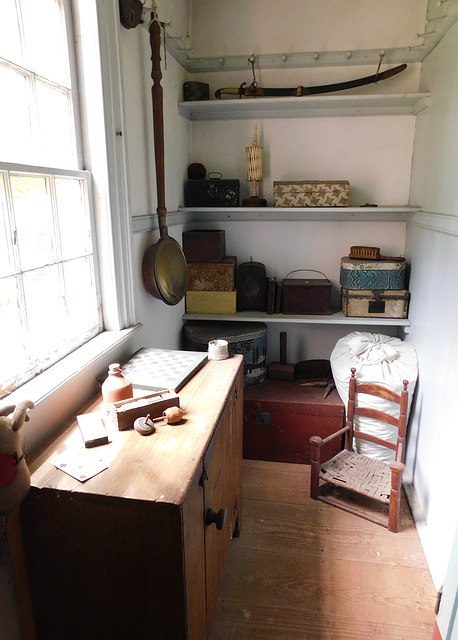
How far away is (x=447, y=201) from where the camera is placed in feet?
6.12

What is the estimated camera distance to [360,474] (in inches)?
80.3

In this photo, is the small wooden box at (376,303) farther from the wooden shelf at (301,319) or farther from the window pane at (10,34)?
the window pane at (10,34)

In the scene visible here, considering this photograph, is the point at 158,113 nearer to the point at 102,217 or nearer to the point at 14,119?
the point at 102,217

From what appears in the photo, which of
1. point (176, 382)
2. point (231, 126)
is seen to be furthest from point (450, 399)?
point (231, 126)

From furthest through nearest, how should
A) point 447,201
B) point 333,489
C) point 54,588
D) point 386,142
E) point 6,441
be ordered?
point 386,142
point 333,489
point 447,201
point 54,588
point 6,441

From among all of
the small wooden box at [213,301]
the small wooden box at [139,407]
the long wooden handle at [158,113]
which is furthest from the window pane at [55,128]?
the small wooden box at [213,301]

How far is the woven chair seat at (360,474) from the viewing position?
1914mm

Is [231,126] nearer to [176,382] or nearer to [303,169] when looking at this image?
[303,169]

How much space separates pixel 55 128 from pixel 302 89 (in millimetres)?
1549

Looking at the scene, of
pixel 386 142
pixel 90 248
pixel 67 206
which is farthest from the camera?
pixel 386 142

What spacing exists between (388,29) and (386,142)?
570mm

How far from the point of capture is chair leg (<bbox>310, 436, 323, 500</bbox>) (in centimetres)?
206

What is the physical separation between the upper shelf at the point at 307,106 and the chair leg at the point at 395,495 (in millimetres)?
1801

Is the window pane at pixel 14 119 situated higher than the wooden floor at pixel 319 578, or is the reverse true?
the window pane at pixel 14 119
